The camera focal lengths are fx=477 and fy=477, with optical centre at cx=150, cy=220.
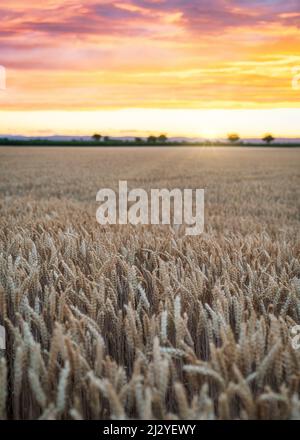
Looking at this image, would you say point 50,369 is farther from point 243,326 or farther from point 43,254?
point 43,254

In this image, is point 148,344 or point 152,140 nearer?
point 148,344

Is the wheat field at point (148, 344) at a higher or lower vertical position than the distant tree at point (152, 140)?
lower

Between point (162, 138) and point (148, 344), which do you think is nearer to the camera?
point (148, 344)

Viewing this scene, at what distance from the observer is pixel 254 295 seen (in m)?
2.47

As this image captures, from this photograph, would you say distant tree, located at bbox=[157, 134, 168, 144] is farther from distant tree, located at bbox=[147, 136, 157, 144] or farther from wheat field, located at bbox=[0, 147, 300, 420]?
wheat field, located at bbox=[0, 147, 300, 420]

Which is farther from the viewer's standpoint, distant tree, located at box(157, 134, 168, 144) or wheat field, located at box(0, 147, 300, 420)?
distant tree, located at box(157, 134, 168, 144)

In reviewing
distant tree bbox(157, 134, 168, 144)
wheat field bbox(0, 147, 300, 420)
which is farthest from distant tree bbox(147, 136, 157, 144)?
wheat field bbox(0, 147, 300, 420)

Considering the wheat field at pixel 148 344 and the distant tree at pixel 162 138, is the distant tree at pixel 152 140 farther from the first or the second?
the wheat field at pixel 148 344

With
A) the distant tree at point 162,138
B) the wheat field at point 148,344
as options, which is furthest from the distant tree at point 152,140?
the wheat field at point 148,344

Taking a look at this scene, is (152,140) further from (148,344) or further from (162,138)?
(148,344)

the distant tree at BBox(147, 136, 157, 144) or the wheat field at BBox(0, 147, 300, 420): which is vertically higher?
the distant tree at BBox(147, 136, 157, 144)

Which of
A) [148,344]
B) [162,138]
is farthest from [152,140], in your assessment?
[148,344]
